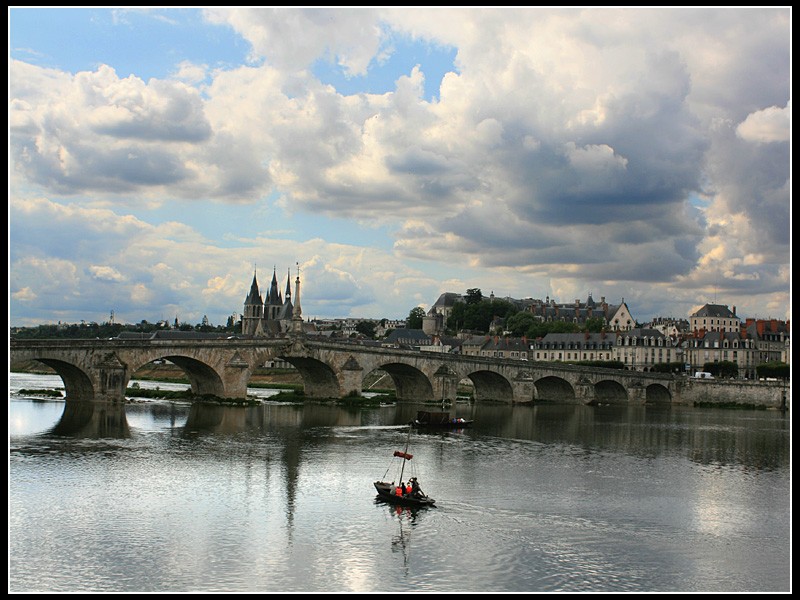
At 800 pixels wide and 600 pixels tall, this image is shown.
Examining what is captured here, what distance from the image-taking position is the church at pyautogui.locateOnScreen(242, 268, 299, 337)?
482 ft

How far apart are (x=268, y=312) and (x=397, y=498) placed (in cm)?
12730

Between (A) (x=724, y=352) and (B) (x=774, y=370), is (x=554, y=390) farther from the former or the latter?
(A) (x=724, y=352)

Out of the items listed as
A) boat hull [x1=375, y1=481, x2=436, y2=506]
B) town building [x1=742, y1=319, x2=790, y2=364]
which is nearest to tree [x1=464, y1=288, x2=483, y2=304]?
town building [x1=742, y1=319, x2=790, y2=364]

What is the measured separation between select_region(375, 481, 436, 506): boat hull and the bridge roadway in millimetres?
28960

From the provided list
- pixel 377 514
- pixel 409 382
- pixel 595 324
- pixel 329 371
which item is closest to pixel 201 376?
pixel 329 371

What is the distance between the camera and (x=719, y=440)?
177ft

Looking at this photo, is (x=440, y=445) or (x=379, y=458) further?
(x=440, y=445)

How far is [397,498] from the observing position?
2988 cm

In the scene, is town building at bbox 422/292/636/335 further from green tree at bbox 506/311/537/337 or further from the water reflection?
the water reflection

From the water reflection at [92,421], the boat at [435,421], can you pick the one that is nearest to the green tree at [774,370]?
the boat at [435,421]

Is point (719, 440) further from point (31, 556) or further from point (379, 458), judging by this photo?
point (31, 556)

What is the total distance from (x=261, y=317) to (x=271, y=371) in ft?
132

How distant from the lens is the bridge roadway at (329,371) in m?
56.9

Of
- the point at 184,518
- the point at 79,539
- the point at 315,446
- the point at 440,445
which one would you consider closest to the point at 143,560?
the point at 79,539
